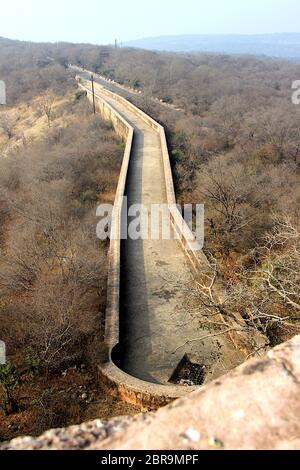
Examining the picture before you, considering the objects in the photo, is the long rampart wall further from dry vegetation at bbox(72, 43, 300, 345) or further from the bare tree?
the bare tree

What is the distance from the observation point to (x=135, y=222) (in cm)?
1140

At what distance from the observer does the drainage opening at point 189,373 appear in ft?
21.7

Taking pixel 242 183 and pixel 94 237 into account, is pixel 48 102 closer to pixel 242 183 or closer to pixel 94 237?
pixel 242 183

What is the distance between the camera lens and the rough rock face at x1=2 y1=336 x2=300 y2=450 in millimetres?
1843

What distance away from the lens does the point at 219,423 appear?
6.30 feet

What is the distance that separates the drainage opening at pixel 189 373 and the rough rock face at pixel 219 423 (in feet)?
14.9


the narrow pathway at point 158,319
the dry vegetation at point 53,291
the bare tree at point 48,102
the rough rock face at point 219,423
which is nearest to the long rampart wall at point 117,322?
the dry vegetation at point 53,291

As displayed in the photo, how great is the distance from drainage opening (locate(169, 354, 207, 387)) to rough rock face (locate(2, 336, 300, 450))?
179 inches

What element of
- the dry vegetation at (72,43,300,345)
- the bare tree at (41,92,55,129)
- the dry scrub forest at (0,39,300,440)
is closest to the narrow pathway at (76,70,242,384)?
the dry scrub forest at (0,39,300,440)

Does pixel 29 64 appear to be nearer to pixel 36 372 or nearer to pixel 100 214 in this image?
pixel 100 214

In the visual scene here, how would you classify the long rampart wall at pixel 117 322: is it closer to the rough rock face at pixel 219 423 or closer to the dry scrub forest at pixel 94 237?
the dry scrub forest at pixel 94 237

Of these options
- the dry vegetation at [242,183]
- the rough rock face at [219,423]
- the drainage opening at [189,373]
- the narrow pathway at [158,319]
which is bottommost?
the drainage opening at [189,373]

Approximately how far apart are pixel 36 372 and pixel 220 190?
7.73 metres

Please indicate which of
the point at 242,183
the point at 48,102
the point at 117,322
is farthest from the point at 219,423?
the point at 48,102
